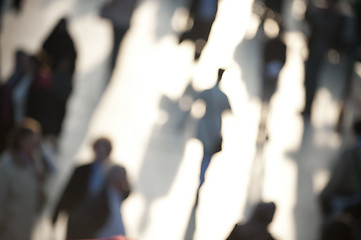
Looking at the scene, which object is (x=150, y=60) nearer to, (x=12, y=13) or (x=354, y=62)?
(x=12, y=13)

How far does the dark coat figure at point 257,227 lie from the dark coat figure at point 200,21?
319cm

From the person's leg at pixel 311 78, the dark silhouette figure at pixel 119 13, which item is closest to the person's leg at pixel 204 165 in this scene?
the dark silhouette figure at pixel 119 13

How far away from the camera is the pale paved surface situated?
16.4ft

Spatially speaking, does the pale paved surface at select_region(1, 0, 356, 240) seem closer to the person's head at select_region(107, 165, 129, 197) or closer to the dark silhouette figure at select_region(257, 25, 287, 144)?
the dark silhouette figure at select_region(257, 25, 287, 144)

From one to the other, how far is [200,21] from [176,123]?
1.20 m

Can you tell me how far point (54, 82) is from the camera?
227 inches

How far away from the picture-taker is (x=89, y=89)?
684 cm

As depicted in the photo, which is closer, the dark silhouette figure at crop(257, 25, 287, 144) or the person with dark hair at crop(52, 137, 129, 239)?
the person with dark hair at crop(52, 137, 129, 239)

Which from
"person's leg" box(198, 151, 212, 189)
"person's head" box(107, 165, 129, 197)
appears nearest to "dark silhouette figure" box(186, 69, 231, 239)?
"person's leg" box(198, 151, 212, 189)

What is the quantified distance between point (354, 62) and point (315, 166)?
269 cm

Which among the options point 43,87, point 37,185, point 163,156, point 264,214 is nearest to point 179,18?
point 163,156

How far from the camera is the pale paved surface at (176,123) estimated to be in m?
4.99

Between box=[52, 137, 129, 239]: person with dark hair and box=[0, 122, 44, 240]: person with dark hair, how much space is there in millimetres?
225

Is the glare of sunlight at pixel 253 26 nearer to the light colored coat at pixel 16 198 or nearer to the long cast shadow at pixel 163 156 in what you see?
the long cast shadow at pixel 163 156
